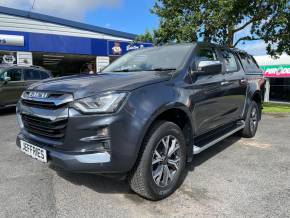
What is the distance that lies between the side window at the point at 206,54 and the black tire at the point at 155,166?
1.33 m

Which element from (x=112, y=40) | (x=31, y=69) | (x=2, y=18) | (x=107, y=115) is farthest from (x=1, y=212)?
(x=112, y=40)

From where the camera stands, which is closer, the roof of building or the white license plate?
the white license plate

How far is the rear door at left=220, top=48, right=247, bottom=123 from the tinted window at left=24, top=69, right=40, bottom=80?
25.9ft

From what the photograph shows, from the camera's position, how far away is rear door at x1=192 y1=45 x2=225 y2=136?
13.0 feet

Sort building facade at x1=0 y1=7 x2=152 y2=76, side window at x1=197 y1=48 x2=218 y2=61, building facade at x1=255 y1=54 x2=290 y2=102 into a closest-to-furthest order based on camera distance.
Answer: side window at x1=197 y1=48 x2=218 y2=61 → building facade at x1=0 y1=7 x2=152 y2=76 → building facade at x1=255 y1=54 x2=290 y2=102

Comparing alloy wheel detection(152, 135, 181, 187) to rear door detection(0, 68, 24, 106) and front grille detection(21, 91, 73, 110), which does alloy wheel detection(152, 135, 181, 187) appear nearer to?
front grille detection(21, 91, 73, 110)

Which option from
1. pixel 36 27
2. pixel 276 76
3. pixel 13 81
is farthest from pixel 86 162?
pixel 276 76

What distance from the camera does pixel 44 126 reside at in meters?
3.22

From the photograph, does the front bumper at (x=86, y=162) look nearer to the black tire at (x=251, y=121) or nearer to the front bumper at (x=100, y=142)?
the front bumper at (x=100, y=142)

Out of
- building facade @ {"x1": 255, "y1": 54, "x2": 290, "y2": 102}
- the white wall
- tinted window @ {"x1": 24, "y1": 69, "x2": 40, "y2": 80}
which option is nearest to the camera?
tinted window @ {"x1": 24, "y1": 69, "x2": 40, "y2": 80}

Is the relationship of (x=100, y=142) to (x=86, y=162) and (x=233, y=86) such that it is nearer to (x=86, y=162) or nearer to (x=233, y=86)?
(x=86, y=162)

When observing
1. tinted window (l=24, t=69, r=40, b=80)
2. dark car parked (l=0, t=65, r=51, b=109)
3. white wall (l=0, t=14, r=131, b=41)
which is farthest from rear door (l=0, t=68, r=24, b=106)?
white wall (l=0, t=14, r=131, b=41)

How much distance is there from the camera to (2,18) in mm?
17922

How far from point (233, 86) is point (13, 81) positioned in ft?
26.6
